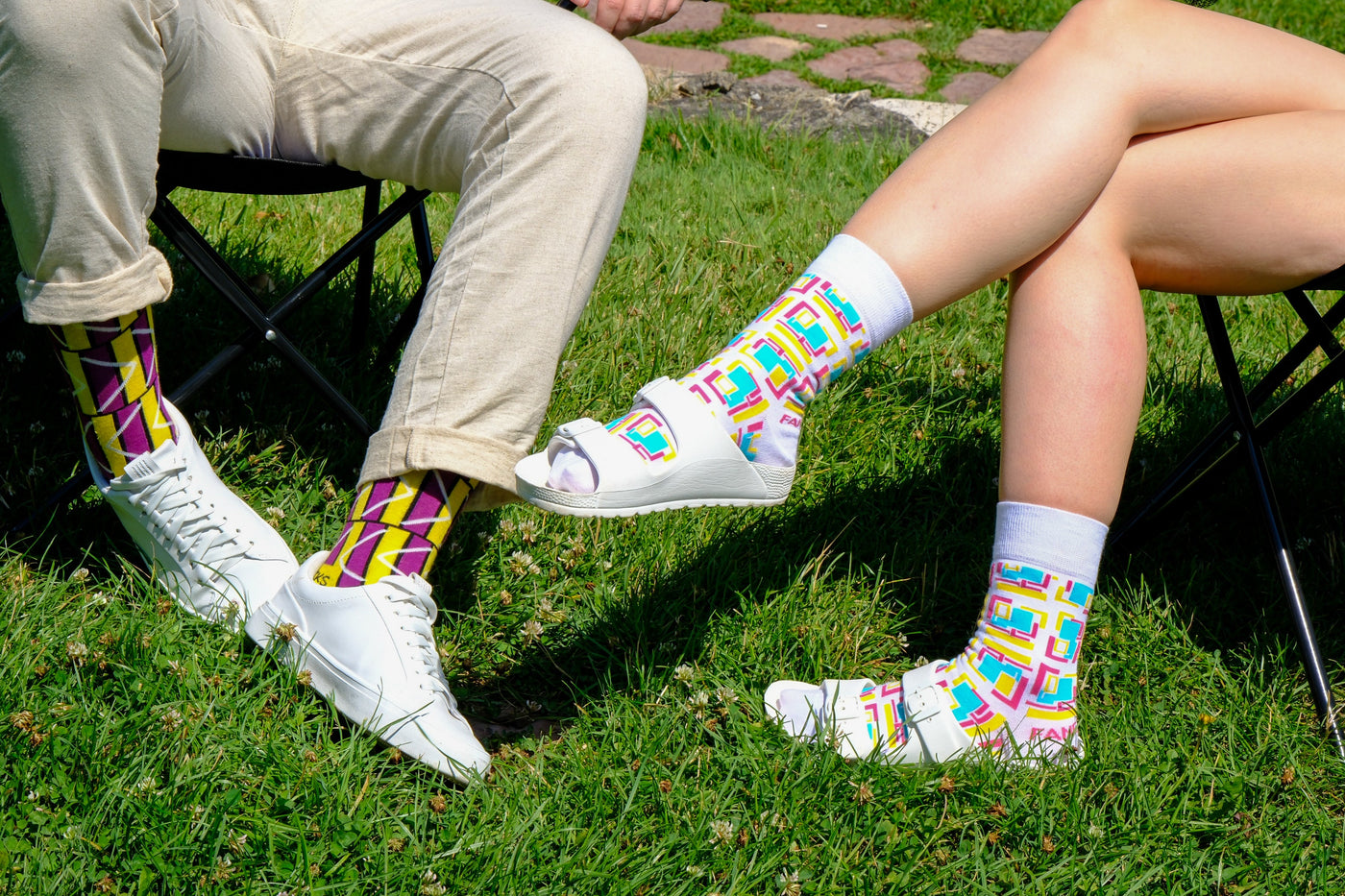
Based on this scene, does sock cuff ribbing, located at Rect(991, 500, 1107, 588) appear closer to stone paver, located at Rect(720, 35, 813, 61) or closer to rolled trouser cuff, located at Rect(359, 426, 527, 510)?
rolled trouser cuff, located at Rect(359, 426, 527, 510)

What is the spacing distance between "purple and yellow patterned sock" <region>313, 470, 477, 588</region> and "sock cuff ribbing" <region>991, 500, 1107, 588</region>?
733 millimetres

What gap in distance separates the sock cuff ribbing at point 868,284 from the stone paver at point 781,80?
387 cm

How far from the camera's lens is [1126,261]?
156 cm

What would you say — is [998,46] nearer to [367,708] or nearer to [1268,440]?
[1268,440]

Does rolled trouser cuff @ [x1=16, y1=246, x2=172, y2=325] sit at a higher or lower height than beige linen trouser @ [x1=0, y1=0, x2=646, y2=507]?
lower

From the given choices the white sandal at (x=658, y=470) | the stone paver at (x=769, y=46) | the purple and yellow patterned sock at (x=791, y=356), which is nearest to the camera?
the white sandal at (x=658, y=470)

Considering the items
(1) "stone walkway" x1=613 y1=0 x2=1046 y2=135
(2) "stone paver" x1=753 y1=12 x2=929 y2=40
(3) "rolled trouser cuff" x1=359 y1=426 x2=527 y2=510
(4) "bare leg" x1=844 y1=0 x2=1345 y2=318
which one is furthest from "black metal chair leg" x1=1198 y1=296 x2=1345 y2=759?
(2) "stone paver" x1=753 y1=12 x2=929 y2=40

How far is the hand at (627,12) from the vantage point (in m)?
1.72

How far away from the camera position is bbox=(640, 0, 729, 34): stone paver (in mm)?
6070

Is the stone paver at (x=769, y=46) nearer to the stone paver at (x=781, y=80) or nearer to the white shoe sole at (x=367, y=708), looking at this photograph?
the stone paver at (x=781, y=80)

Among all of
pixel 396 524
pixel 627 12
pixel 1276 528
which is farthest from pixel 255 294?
pixel 1276 528

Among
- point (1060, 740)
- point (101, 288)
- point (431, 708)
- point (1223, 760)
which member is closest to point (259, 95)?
point (101, 288)

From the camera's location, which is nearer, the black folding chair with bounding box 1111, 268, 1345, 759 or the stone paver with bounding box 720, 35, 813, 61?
the black folding chair with bounding box 1111, 268, 1345, 759

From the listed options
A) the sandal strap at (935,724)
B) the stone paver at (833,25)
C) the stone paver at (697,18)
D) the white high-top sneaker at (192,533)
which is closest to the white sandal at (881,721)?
the sandal strap at (935,724)
